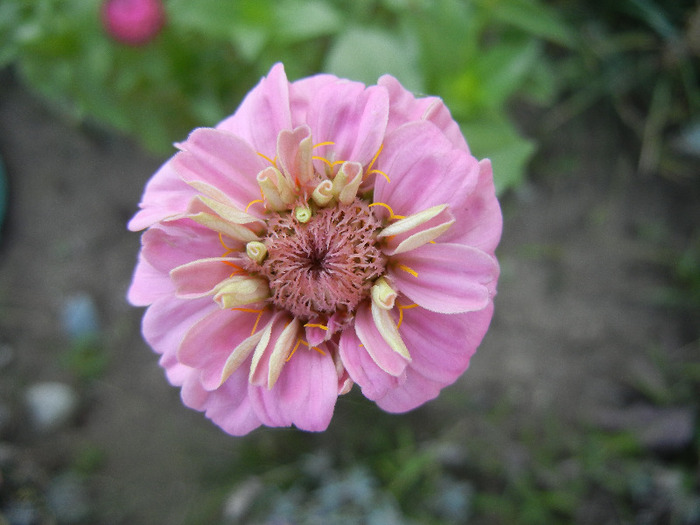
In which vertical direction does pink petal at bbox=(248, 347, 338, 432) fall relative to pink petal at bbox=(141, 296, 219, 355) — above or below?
below

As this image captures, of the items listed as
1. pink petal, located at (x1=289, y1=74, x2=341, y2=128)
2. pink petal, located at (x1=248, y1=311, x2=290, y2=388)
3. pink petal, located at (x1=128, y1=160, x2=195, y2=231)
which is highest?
pink petal, located at (x1=289, y1=74, x2=341, y2=128)

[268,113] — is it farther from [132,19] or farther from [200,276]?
[132,19]

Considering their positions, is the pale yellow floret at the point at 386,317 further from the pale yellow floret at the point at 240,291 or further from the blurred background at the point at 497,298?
the blurred background at the point at 497,298

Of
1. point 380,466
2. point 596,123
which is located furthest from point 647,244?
point 380,466

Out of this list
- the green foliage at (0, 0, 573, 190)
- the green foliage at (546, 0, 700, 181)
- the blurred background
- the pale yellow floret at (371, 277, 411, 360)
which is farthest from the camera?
the green foliage at (546, 0, 700, 181)

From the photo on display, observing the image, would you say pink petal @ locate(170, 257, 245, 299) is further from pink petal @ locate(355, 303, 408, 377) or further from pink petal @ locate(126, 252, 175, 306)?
pink petal @ locate(355, 303, 408, 377)

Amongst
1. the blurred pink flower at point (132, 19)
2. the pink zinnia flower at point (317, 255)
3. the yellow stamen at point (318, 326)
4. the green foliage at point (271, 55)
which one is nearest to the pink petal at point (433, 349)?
the pink zinnia flower at point (317, 255)

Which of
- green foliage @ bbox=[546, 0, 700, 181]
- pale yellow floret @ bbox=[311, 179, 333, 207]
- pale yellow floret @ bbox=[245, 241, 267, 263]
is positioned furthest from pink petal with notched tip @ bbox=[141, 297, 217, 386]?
green foliage @ bbox=[546, 0, 700, 181]

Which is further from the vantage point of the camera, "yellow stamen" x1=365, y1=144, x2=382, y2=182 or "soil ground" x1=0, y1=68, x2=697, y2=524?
"soil ground" x1=0, y1=68, x2=697, y2=524
